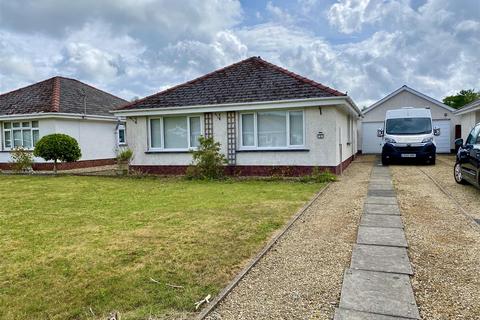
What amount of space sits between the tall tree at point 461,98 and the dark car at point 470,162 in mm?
37415

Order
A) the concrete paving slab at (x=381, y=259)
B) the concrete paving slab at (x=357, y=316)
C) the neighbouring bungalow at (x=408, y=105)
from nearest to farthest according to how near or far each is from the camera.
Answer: the concrete paving slab at (x=357, y=316) < the concrete paving slab at (x=381, y=259) < the neighbouring bungalow at (x=408, y=105)

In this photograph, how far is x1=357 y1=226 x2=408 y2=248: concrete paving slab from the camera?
5293 millimetres

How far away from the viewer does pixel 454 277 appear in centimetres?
404

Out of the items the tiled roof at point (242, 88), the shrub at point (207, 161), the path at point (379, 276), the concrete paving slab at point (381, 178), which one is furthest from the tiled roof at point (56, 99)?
the path at point (379, 276)

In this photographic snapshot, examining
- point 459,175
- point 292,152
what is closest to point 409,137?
point 459,175

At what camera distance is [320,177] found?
1266cm

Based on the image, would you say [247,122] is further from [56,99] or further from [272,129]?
[56,99]

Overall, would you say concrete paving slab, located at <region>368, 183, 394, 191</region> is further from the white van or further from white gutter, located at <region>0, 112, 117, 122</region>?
white gutter, located at <region>0, 112, 117, 122</region>

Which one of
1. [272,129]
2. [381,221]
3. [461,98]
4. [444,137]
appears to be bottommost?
[381,221]

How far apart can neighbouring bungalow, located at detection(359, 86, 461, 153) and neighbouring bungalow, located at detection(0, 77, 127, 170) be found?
59.3ft

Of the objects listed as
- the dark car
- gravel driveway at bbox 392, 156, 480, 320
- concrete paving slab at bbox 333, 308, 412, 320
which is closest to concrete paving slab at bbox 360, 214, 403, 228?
gravel driveway at bbox 392, 156, 480, 320

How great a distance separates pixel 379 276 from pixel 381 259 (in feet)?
1.98

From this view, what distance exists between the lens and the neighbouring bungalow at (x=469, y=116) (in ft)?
66.1

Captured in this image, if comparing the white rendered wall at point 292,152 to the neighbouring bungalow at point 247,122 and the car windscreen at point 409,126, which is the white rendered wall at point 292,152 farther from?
the car windscreen at point 409,126
